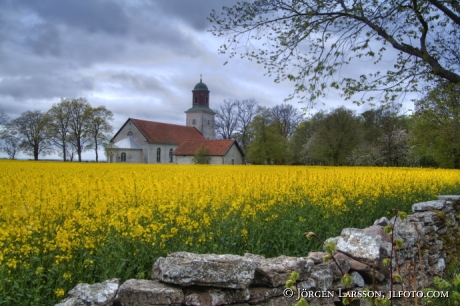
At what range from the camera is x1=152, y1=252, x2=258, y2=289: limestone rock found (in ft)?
10.7

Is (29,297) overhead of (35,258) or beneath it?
beneath

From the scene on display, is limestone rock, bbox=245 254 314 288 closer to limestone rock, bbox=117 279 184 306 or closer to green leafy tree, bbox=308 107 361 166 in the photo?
limestone rock, bbox=117 279 184 306

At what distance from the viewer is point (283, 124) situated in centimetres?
6369

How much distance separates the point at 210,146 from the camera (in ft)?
189

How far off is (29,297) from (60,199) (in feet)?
9.30

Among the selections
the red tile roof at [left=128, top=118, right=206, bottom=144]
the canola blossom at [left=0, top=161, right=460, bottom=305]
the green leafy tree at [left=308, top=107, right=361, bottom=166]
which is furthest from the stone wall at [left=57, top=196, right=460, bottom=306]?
the red tile roof at [left=128, top=118, right=206, bottom=144]

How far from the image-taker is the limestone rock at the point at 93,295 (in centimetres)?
290

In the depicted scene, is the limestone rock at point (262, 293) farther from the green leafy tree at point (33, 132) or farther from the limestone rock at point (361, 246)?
the green leafy tree at point (33, 132)

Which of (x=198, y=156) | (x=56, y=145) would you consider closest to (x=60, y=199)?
(x=198, y=156)

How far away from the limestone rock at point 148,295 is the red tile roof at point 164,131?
64.1 meters

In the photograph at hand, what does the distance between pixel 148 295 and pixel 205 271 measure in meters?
0.51

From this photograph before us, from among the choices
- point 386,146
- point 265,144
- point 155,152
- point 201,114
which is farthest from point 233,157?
point 201,114

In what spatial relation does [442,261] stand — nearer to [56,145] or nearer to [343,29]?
[343,29]

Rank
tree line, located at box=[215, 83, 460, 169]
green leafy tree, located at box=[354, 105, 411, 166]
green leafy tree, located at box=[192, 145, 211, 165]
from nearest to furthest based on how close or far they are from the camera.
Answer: tree line, located at box=[215, 83, 460, 169], green leafy tree, located at box=[354, 105, 411, 166], green leafy tree, located at box=[192, 145, 211, 165]
